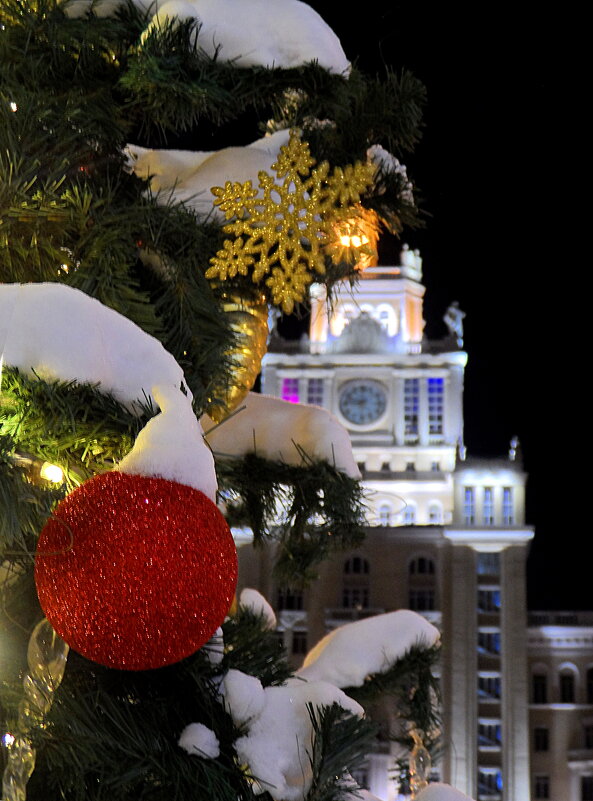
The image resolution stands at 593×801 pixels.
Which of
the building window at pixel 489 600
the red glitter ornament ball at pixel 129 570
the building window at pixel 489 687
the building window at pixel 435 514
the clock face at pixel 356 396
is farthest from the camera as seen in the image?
the clock face at pixel 356 396

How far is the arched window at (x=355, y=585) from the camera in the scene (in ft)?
113

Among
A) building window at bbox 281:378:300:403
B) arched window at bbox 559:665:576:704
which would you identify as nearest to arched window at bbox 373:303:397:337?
building window at bbox 281:378:300:403

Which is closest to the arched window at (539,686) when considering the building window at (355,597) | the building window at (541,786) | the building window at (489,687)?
the building window at (489,687)

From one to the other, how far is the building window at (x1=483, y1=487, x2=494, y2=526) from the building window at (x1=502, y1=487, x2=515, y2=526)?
1.13 ft

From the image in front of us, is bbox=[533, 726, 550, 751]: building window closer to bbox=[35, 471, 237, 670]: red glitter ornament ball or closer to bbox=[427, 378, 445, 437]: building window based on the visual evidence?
bbox=[427, 378, 445, 437]: building window

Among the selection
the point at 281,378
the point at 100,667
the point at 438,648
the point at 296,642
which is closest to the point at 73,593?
the point at 100,667

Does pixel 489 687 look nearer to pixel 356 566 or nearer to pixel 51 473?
pixel 356 566

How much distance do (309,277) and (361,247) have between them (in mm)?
282

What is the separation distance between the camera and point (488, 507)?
1372 inches

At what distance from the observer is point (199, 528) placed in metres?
1.85

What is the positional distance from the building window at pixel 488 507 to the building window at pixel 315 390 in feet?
19.8

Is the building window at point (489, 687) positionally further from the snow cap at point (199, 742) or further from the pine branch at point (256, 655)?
the snow cap at point (199, 742)

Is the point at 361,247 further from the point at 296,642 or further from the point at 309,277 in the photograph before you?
the point at 296,642

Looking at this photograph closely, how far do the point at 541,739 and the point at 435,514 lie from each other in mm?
7653
